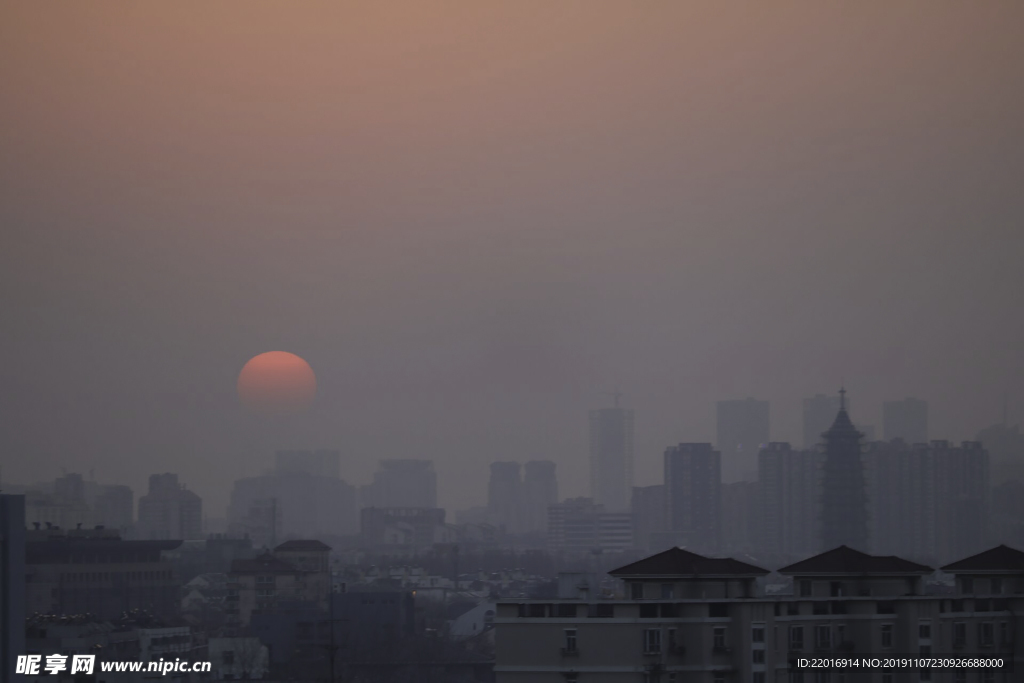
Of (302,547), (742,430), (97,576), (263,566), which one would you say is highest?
(742,430)

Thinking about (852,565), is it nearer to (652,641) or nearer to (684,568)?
(684,568)

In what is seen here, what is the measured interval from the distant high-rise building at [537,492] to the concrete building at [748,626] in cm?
8290

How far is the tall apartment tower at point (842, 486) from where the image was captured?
184 ft

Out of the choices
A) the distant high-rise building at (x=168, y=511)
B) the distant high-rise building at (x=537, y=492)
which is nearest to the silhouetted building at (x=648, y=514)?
the distant high-rise building at (x=537, y=492)

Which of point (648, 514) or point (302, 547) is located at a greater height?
point (648, 514)

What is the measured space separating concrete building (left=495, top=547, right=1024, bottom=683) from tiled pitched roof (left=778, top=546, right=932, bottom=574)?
0.01 m

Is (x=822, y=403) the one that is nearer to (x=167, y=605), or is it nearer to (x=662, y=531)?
(x=662, y=531)

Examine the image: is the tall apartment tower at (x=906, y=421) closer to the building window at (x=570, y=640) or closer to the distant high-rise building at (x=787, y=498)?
the distant high-rise building at (x=787, y=498)

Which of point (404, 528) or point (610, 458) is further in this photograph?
point (610, 458)

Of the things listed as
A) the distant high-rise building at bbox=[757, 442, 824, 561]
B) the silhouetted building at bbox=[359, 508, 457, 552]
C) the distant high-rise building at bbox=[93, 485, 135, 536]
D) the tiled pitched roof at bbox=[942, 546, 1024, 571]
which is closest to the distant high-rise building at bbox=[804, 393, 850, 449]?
the distant high-rise building at bbox=[757, 442, 824, 561]

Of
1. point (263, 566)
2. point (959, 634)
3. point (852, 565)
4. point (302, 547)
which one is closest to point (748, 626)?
point (852, 565)

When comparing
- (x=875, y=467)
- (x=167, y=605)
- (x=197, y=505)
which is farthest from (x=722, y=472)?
(x=167, y=605)

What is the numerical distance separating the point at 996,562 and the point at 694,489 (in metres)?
→ 63.2

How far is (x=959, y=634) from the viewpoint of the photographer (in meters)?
10.1
